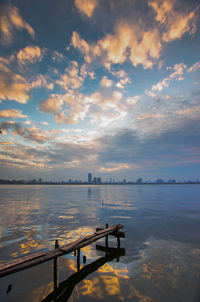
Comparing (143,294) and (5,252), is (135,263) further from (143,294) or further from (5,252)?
(5,252)

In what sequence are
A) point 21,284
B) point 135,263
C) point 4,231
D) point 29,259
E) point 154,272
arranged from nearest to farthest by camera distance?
point 29,259
point 21,284
point 154,272
point 135,263
point 4,231

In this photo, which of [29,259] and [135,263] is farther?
[135,263]

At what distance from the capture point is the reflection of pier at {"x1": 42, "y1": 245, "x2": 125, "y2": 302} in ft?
25.0

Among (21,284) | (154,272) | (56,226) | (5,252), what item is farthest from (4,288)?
→ (56,226)

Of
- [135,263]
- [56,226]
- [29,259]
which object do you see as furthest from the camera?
[56,226]

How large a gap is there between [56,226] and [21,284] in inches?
470

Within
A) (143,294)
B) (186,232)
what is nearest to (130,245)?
(143,294)

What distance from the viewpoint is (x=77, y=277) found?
912 centimetres

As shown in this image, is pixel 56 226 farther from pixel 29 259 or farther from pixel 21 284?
pixel 29 259

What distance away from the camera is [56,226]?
19.8 m

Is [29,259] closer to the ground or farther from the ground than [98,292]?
farther from the ground

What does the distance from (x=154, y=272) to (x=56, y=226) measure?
46.5ft

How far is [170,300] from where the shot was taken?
24.2 ft

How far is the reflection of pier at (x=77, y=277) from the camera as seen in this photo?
25.0 ft
